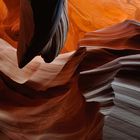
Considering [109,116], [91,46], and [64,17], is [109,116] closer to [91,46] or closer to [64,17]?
[64,17]

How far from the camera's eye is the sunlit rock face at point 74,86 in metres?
0.63

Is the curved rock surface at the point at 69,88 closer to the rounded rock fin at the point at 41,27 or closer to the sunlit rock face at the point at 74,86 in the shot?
the sunlit rock face at the point at 74,86

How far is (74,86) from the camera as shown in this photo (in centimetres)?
73

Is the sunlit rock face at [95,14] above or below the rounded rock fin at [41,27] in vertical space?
below

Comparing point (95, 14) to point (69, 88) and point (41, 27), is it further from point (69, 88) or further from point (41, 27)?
point (41, 27)

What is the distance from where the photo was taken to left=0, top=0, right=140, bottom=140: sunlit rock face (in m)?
0.63

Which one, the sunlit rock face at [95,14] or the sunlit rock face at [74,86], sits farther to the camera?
the sunlit rock face at [95,14]

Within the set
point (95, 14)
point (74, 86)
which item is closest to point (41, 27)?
point (74, 86)

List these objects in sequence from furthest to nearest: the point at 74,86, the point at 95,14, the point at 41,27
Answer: the point at 95,14, the point at 74,86, the point at 41,27

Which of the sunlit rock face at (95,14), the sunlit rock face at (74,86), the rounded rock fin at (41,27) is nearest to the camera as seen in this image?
the rounded rock fin at (41,27)

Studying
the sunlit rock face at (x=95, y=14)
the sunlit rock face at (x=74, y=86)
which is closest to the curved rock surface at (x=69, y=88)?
the sunlit rock face at (x=74, y=86)

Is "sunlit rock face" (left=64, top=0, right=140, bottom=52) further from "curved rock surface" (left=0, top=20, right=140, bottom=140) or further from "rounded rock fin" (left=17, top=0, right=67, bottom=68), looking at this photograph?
"rounded rock fin" (left=17, top=0, right=67, bottom=68)

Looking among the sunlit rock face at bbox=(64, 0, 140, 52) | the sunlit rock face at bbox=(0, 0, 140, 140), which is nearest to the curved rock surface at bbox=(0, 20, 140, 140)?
the sunlit rock face at bbox=(0, 0, 140, 140)

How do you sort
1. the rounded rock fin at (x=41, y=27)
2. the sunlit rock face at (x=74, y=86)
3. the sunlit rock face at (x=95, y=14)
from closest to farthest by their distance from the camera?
the rounded rock fin at (x=41, y=27) < the sunlit rock face at (x=74, y=86) < the sunlit rock face at (x=95, y=14)
